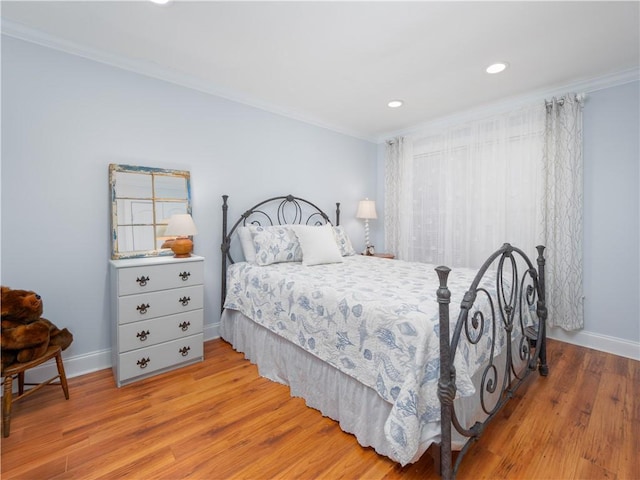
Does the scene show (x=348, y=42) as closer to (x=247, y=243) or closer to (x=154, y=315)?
(x=247, y=243)

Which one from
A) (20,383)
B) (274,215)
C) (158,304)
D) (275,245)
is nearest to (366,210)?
(274,215)

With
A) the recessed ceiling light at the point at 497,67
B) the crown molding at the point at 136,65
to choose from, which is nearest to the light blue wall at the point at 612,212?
the recessed ceiling light at the point at 497,67

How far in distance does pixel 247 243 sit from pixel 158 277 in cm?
88

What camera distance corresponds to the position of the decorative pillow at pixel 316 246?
2.83 m

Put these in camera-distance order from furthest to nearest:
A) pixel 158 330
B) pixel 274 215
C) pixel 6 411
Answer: pixel 274 215 < pixel 158 330 < pixel 6 411

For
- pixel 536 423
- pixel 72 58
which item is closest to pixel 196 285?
pixel 72 58

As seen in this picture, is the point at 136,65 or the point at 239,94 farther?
the point at 239,94

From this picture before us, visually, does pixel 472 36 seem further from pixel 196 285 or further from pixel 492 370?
pixel 196 285

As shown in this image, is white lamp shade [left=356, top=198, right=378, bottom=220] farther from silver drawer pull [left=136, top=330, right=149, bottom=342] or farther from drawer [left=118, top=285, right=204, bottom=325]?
silver drawer pull [left=136, top=330, right=149, bottom=342]

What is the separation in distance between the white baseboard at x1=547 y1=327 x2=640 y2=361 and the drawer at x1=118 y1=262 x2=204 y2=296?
139 inches

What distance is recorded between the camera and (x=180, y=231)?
2.47 m

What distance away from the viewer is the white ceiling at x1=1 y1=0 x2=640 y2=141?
1854mm

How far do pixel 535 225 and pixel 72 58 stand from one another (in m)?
4.29

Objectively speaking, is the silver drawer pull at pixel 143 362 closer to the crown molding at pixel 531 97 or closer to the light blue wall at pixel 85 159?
the light blue wall at pixel 85 159
